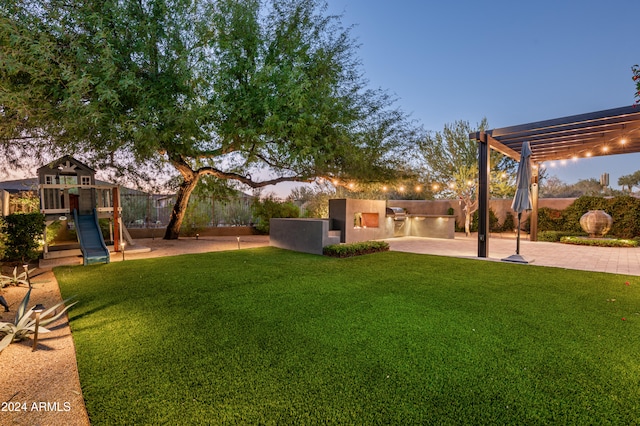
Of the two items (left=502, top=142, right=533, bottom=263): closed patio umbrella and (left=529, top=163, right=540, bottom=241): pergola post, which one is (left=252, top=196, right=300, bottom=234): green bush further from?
(left=529, top=163, right=540, bottom=241): pergola post

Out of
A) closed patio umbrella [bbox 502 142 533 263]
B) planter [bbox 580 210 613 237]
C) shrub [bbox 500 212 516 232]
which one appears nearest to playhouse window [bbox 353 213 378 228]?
closed patio umbrella [bbox 502 142 533 263]

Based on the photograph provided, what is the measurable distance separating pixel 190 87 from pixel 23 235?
5.22m

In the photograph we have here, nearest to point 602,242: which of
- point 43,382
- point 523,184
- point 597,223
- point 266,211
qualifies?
point 597,223

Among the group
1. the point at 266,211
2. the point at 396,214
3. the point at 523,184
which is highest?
the point at 523,184

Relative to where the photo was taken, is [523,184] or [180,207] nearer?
[523,184]

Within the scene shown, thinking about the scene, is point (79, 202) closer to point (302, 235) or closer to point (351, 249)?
point (302, 235)

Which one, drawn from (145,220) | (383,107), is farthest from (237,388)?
(145,220)

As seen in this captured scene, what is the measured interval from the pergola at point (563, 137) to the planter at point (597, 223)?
2.52 m

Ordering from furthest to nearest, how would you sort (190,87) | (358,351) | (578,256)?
(578,256), (190,87), (358,351)

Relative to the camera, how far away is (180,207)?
1197cm

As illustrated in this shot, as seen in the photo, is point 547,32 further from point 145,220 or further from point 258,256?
point 145,220

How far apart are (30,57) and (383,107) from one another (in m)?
9.87

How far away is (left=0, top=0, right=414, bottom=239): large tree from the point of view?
666 cm

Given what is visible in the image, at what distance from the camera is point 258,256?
829cm
